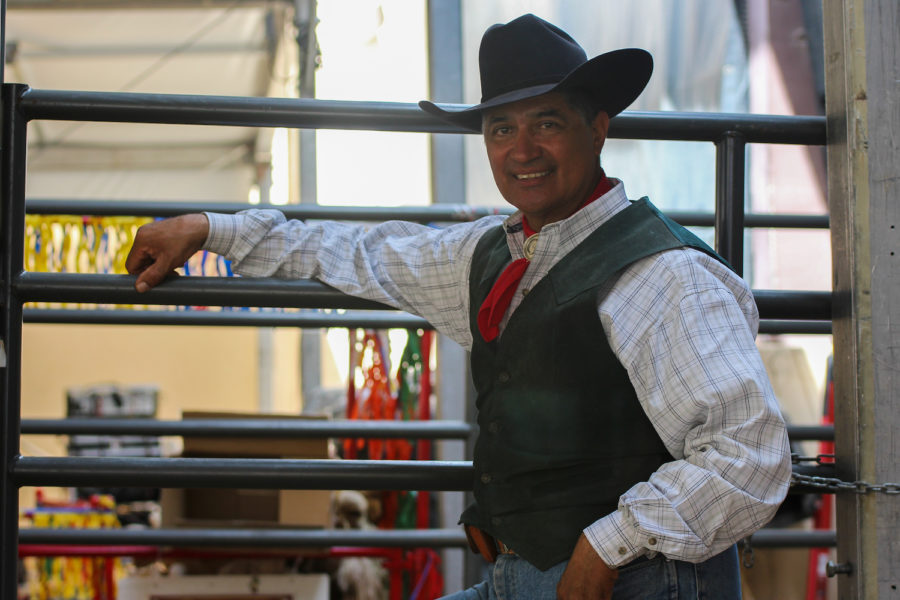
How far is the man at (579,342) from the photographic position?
3.59 feet

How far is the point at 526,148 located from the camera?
1.33 meters

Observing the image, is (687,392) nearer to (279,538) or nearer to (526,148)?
(526,148)

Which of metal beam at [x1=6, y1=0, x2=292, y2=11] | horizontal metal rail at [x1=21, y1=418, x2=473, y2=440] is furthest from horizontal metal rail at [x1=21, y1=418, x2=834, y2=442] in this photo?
metal beam at [x1=6, y1=0, x2=292, y2=11]

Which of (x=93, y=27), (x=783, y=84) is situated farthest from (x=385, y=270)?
(x=93, y=27)

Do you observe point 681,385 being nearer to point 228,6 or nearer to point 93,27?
point 228,6

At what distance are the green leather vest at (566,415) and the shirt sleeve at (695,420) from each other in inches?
1.3

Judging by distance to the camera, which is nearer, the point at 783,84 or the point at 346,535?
the point at 346,535

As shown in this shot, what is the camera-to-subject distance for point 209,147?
14688 millimetres

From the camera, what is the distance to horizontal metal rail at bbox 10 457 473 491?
130 cm

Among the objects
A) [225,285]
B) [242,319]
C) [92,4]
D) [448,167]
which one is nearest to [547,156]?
[225,285]

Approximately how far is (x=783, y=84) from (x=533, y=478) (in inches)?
206

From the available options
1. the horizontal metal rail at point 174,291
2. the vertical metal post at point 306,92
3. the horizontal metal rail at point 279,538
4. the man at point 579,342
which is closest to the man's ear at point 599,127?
the man at point 579,342

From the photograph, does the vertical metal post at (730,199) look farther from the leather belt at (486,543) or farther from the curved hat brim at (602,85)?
the leather belt at (486,543)

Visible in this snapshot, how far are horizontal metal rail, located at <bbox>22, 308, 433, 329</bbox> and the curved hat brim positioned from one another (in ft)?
3.48
